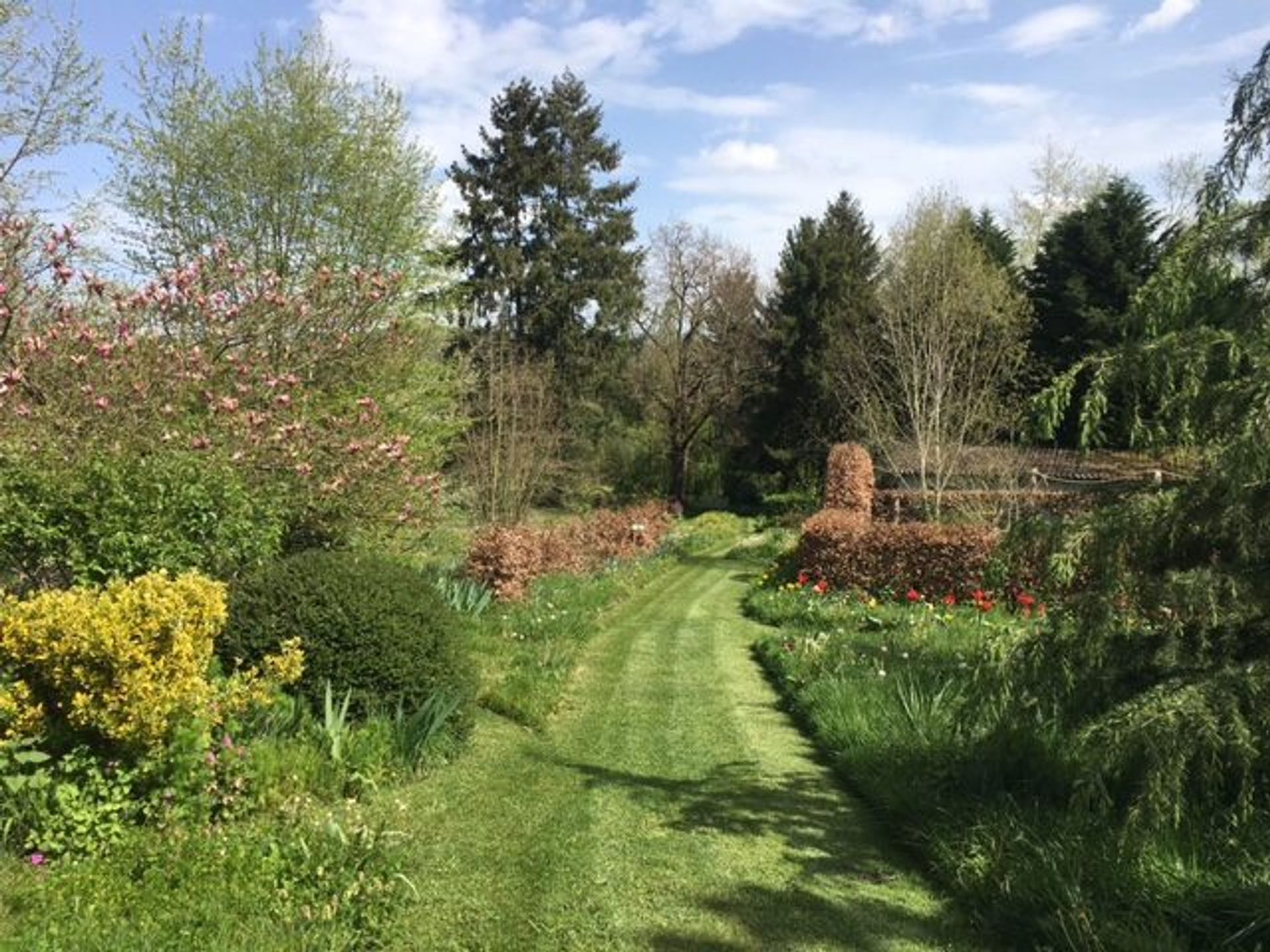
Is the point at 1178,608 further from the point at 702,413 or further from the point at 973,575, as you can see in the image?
the point at 702,413

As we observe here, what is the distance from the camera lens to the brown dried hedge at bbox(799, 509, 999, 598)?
41.0 feet

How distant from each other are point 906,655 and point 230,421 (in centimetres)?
601

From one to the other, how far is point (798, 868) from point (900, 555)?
30.3 feet

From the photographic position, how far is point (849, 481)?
1916cm

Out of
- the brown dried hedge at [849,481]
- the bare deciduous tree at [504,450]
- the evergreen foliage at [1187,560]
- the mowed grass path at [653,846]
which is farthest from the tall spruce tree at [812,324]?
the evergreen foliage at [1187,560]

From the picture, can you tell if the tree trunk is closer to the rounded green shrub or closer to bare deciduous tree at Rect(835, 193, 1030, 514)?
bare deciduous tree at Rect(835, 193, 1030, 514)

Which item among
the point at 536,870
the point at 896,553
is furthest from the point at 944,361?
the point at 536,870

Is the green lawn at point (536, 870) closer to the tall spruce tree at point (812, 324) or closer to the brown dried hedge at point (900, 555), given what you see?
the brown dried hedge at point (900, 555)

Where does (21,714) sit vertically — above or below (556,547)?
above

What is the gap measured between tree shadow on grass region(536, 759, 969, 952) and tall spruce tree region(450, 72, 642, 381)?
27.3 m

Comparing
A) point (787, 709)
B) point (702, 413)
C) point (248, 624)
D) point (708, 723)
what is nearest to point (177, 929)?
point (248, 624)

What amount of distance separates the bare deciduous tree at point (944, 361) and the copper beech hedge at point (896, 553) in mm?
4023

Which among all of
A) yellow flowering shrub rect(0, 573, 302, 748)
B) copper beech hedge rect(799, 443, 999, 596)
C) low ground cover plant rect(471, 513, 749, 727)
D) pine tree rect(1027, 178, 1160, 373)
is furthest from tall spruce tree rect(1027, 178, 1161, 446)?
yellow flowering shrub rect(0, 573, 302, 748)

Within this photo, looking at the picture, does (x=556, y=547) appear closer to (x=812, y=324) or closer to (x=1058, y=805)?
(x=1058, y=805)
